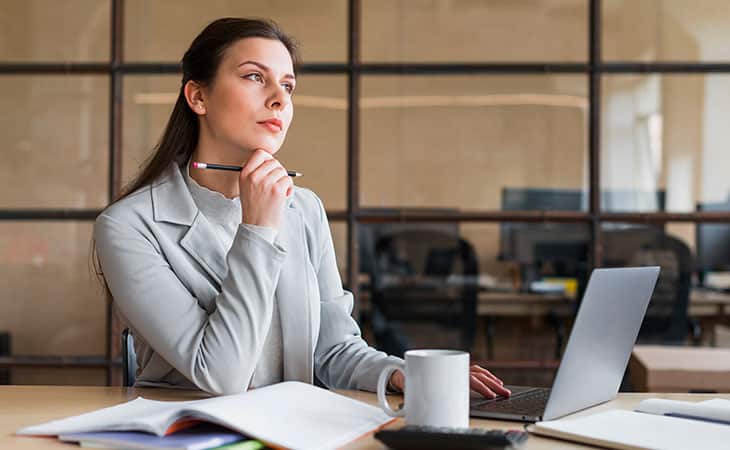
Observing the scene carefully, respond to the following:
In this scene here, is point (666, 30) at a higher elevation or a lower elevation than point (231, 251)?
higher

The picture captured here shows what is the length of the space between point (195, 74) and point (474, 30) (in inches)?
53.8

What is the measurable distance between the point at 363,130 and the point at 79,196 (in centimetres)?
95

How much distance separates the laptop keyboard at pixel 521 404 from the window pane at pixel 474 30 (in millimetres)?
1731

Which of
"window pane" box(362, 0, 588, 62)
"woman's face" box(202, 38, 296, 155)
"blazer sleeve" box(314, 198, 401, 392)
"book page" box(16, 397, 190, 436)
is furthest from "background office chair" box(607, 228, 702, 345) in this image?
"book page" box(16, 397, 190, 436)

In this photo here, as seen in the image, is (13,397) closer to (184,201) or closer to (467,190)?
(184,201)

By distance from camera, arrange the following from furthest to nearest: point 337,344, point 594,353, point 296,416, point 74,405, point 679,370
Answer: point 679,370 < point 337,344 < point 74,405 < point 594,353 < point 296,416

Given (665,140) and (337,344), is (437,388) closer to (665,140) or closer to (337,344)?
(337,344)

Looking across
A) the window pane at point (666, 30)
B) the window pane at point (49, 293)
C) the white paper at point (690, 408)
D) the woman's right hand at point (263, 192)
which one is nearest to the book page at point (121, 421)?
the woman's right hand at point (263, 192)

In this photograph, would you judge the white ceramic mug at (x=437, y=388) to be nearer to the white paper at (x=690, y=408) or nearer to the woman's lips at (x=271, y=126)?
the white paper at (x=690, y=408)

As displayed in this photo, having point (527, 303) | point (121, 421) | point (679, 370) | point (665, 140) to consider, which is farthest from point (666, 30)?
point (121, 421)

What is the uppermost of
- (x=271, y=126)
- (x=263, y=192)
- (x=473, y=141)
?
(x=473, y=141)

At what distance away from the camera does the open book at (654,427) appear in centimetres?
118

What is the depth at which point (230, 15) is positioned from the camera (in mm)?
3068

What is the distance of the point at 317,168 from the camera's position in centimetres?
308
